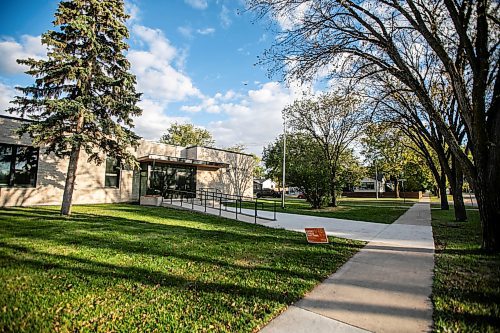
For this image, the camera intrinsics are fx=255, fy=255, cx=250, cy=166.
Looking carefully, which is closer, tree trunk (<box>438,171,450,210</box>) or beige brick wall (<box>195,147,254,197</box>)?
tree trunk (<box>438,171,450,210</box>)

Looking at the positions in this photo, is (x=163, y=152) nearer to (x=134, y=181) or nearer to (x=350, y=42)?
(x=134, y=181)

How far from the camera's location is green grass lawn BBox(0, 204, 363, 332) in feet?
9.87

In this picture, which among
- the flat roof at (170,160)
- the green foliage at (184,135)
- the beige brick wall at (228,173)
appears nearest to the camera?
the flat roof at (170,160)

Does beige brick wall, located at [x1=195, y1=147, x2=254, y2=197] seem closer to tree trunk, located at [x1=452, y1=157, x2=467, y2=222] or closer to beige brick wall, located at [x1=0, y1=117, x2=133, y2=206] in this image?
beige brick wall, located at [x1=0, y1=117, x2=133, y2=206]

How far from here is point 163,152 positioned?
2212 centimetres

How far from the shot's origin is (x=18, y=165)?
573 inches

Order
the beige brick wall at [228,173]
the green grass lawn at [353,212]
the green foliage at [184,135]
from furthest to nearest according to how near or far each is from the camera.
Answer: the green foliage at [184,135] → the beige brick wall at [228,173] → the green grass lawn at [353,212]

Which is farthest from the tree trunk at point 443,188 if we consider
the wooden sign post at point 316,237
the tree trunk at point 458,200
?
the wooden sign post at point 316,237

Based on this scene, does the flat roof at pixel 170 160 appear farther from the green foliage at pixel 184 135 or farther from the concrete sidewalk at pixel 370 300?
the green foliage at pixel 184 135

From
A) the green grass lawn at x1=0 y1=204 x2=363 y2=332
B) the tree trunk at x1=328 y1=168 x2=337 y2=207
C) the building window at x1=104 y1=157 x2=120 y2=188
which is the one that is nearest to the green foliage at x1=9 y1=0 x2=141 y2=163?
the green grass lawn at x1=0 y1=204 x2=363 y2=332

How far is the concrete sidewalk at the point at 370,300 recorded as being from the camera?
2.96m

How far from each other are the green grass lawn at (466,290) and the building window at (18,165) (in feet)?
63.0

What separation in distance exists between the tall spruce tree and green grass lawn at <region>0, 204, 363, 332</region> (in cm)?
363

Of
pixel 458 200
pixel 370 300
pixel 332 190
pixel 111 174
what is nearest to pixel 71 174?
pixel 111 174
